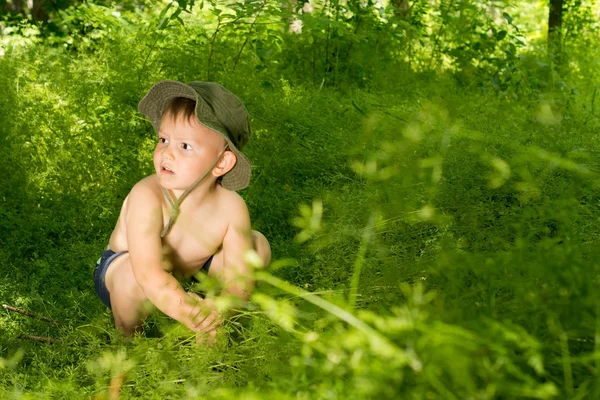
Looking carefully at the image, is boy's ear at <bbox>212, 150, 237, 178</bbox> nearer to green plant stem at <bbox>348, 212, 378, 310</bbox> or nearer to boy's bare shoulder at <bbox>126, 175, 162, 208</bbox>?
boy's bare shoulder at <bbox>126, 175, 162, 208</bbox>

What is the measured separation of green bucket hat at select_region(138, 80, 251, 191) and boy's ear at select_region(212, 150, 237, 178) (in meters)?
0.01

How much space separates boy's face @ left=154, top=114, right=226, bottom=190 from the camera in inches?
91.0

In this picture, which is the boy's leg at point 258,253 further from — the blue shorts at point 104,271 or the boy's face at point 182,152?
the boy's face at point 182,152

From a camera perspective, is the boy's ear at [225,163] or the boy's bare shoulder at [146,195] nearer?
the boy's bare shoulder at [146,195]

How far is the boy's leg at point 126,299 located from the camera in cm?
234

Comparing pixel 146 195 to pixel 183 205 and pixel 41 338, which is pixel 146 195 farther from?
pixel 41 338

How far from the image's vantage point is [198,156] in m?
2.33

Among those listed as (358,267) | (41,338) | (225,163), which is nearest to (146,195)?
(225,163)

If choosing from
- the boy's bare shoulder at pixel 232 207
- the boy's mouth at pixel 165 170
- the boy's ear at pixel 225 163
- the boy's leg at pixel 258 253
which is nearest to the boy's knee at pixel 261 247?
the boy's leg at pixel 258 253

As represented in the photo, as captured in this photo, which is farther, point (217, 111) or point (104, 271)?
point (104, 271)

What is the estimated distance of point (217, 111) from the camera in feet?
7.77

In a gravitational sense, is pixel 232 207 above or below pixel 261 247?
above

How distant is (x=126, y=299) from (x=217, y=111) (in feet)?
1.85

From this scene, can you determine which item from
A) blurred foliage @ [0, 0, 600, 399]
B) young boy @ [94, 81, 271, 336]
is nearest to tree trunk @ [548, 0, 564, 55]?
blurred foliage @ [0, 0, 600, 399]
